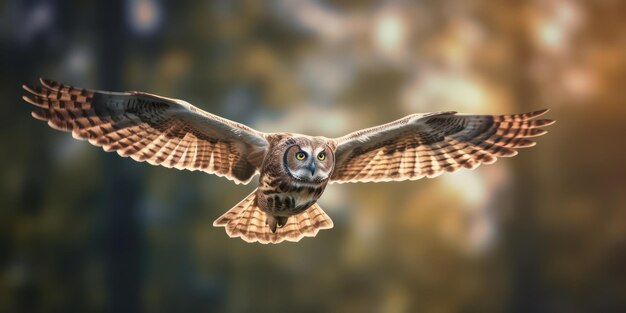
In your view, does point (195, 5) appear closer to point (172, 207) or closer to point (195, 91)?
point (195, 91)

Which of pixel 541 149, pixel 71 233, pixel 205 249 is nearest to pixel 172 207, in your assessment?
pixel 205 249

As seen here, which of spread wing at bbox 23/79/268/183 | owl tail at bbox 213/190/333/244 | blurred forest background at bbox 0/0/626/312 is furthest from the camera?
blurred forest background at bbox 0/0/626/312

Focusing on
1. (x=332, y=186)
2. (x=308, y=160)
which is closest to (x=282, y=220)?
(x=308, y=160)

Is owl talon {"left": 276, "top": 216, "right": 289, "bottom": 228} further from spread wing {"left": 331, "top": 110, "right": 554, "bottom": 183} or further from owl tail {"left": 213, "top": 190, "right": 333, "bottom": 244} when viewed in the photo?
spread wing {"left": 331, "top": 110, "right": 554, "bottom": 183}

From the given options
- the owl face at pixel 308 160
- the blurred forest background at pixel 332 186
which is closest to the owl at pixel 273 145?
the owl face at pixel 308 160

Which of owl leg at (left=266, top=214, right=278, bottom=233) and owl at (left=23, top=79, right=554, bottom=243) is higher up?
owl at (left=23, top=79, right=554, bottom=243)

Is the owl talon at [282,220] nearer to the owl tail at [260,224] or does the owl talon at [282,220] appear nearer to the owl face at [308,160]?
the owl tail at [260,224]

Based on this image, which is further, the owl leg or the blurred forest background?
the blurred forest background

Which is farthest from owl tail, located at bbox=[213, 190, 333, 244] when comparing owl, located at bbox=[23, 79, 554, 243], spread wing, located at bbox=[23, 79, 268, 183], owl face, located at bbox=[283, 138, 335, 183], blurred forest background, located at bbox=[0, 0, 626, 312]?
blurred forest background, located at bbox=[0, 0, 626, 312]
